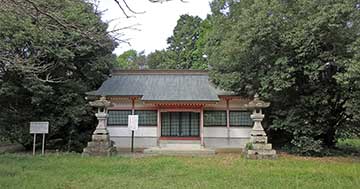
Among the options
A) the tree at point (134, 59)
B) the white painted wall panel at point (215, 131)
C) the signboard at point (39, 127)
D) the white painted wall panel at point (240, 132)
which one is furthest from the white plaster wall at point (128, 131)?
the tree at point (134, 59)

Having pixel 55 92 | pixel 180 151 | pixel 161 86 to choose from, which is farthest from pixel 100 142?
pixel 161 86

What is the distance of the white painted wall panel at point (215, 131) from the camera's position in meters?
17.2

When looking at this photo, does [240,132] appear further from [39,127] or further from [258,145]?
[39,127]

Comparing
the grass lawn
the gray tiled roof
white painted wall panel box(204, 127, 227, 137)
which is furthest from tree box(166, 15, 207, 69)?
the grass lawn

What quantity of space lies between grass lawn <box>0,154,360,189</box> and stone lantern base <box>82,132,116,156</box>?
191cm

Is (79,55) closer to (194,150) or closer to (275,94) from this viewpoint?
(194,150)

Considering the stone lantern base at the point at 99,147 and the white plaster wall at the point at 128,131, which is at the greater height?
the white plaster wall at the point at 128,131

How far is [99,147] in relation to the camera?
13.5m

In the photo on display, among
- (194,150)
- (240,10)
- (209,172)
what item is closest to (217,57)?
(240,10)

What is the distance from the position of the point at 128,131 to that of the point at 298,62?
926 cm

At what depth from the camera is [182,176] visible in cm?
876

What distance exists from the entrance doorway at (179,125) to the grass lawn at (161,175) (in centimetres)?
605

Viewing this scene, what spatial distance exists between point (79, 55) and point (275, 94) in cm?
999

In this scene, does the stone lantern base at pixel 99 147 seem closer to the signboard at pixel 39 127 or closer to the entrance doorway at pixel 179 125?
the signboard at pixel 39 127
